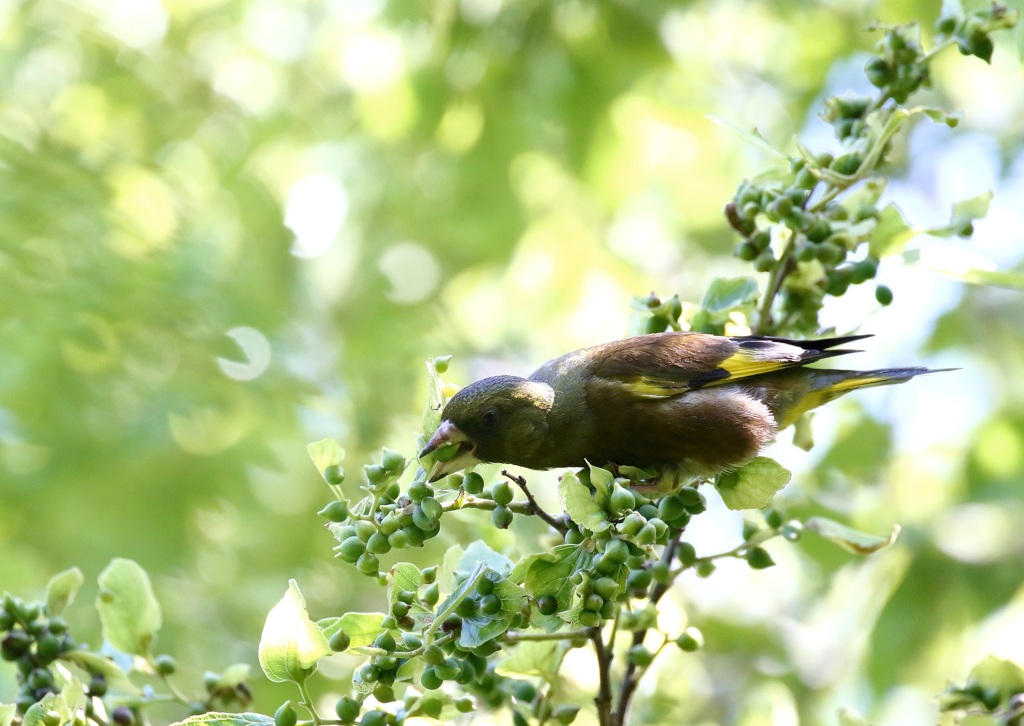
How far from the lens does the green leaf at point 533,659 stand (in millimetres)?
2219

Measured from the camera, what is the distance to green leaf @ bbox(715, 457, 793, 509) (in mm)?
2135

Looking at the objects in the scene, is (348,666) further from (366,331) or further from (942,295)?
(942,295)

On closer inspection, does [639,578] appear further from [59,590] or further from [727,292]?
[59,590]

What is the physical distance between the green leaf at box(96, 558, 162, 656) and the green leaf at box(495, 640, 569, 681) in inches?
33.0

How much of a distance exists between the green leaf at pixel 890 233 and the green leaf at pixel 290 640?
58.0 inches

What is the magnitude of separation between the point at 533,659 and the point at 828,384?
4.69 feet

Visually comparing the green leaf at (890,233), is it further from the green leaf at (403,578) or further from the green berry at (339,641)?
the green berry at (339,641)

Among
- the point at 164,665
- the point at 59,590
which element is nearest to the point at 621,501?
the point at 164,665

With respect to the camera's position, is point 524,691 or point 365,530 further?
point 524,691

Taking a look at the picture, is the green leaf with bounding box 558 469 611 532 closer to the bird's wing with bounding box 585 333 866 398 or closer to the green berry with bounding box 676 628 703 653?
the green berry with bounding box 676 628 703 653

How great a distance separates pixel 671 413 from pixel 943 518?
234 cm

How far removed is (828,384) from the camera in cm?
317

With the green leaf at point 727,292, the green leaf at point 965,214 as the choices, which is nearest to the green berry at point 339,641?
the green leaf at point 727,292

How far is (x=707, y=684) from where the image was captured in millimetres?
5051
